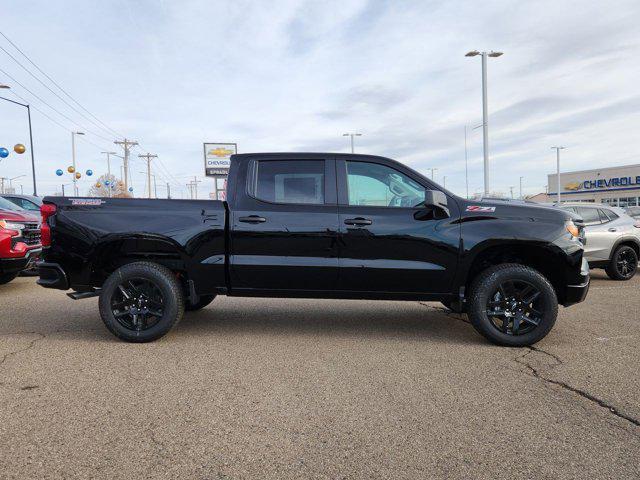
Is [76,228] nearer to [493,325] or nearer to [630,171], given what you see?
[493,325]

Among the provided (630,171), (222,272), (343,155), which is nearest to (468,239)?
(343,155)

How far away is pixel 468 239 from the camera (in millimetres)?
4703

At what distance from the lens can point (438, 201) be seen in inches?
179

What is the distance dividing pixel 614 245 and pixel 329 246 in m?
7.11

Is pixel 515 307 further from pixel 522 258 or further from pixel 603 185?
pixel 603 185

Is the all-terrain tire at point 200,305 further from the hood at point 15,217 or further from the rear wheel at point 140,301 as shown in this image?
the hood at point 15,217

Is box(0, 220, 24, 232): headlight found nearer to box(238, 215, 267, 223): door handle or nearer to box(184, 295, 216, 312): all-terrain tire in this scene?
box(184, 295, 216, 312): all-terrain tire

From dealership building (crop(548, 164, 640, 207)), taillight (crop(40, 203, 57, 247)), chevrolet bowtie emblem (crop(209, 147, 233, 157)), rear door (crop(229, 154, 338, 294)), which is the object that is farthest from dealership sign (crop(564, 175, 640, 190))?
taillight (crop(40, 203, 57, 247))

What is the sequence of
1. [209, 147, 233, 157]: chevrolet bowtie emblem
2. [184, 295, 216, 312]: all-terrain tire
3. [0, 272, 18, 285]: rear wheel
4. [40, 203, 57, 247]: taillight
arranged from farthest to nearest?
[209, 147, 233, 157]: chevrolet bowtie emblem, [0, 272, 18, 285]: rear wheel, [184, 295, 216, 312]: all-terrain tire, [40, 203, 57, 247]: taillight

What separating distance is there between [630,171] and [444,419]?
69.2 metres

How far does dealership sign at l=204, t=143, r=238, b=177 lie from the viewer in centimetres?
2992

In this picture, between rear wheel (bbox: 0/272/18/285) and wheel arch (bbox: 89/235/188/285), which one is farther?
rear wheel (bbox: 0/272/18/285)

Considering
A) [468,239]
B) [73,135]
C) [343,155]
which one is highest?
[73,135]

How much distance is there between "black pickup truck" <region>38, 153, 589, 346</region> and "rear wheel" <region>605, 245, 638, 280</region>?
5.32 metres
